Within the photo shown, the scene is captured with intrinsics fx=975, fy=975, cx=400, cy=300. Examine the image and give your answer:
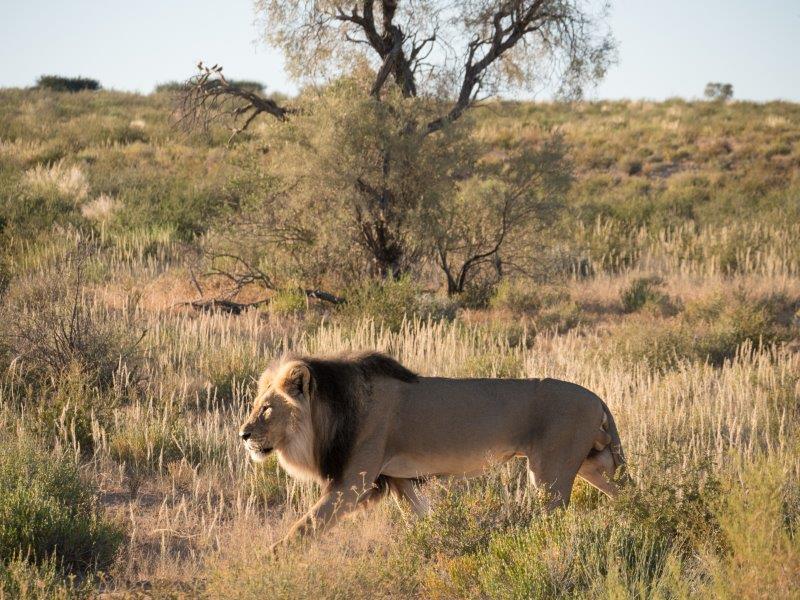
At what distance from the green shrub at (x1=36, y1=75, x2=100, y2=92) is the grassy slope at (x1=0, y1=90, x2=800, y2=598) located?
23338 mm

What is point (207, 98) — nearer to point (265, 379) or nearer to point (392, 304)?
point (392, 304)

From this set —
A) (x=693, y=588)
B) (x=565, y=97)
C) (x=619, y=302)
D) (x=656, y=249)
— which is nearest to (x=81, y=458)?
(x=693, y=588)

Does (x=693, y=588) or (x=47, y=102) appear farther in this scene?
(x=47, y=102)

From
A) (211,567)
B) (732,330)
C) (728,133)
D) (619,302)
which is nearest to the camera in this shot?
(211,567)

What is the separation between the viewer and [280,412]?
5395 mm

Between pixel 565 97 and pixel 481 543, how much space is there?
522 inches

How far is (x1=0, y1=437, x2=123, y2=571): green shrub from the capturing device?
5.27 meters

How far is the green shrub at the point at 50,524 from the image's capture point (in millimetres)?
5266

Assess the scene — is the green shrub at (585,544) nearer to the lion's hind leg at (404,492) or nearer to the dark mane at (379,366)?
the lion's hind leg at (404,492)

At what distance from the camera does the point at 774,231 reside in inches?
806

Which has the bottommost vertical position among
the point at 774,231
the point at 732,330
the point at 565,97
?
the point at 732,330

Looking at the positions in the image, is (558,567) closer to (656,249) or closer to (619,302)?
(619,302)

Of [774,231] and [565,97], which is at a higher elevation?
[565,97]

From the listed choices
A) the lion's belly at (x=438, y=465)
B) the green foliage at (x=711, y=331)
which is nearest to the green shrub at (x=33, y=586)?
the lion's belly at (x=438, y=465)
